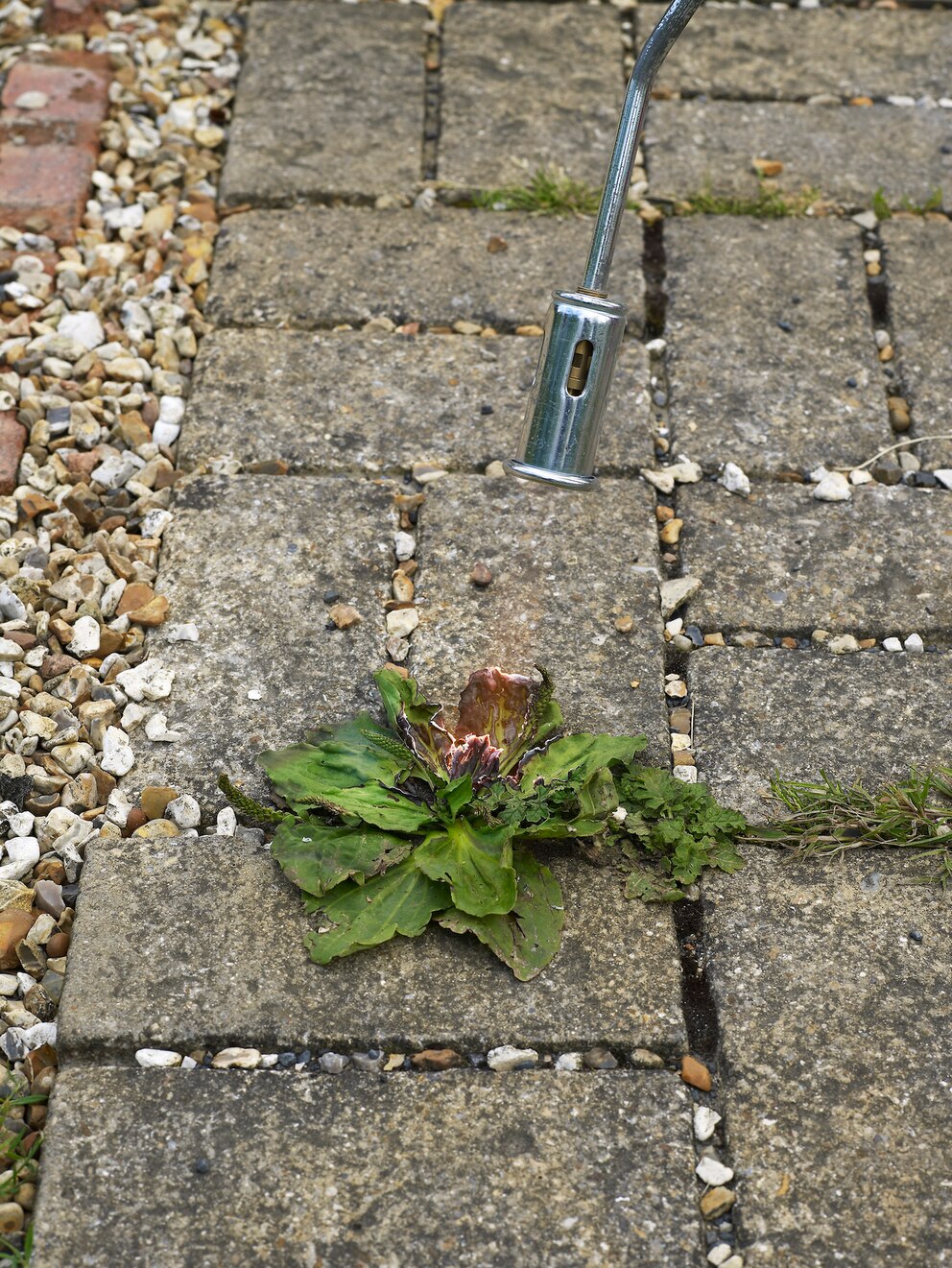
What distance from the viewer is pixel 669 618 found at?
2.40 metres

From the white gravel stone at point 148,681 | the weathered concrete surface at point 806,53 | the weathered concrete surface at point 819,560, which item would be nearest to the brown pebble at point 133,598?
the white gravel stone at point 148,681

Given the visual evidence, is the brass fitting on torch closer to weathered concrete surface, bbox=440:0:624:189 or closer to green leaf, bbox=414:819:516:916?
green leaf, bbox=414:819:516:916

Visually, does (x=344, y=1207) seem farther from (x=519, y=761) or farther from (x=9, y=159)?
(x=9, y=159)

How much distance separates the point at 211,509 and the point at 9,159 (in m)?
1.31

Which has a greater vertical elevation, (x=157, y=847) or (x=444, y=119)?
(x=444, y=119)

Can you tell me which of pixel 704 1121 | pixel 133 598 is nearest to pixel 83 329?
pixel 133 598

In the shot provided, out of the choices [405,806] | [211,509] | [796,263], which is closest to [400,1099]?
[405,806]

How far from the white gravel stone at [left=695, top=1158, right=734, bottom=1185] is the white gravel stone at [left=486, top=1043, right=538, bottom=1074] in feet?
0.80

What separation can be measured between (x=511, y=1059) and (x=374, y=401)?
1.40 meters

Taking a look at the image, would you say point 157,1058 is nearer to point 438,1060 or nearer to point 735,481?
point 438,1060

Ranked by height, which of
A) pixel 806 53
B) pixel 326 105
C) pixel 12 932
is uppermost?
pixel 806 53

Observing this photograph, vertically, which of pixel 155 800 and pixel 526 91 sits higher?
pixel 526 91

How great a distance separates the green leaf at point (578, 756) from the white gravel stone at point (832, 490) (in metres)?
0.74

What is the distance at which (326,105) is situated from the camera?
347 cm
